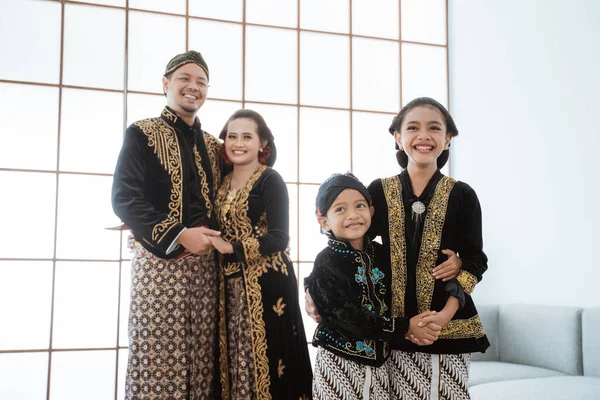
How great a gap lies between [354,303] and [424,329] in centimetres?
20

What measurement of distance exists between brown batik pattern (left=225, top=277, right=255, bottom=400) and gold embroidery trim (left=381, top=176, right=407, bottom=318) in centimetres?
53

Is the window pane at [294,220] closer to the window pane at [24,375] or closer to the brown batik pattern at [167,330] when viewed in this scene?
the window pane at [24,375]

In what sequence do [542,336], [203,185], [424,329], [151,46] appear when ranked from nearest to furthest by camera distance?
[424,329]
[203,185]
[542,336]
[151,46]

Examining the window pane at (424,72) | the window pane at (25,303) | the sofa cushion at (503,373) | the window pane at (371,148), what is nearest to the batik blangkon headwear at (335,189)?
the sofa cushion at (503,373)

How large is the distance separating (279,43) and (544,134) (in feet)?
6.38

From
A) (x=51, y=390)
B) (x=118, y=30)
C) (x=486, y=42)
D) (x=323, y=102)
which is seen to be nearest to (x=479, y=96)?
(x=486, y=42)

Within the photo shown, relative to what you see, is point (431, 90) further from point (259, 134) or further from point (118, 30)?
point (259, 134)

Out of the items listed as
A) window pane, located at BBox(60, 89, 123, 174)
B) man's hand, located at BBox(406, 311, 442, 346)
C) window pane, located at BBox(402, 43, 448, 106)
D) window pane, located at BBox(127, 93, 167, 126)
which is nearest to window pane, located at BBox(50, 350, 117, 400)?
window pane, located at BBox(60, 89, 123, 174)

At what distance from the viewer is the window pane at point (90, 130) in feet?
12.2

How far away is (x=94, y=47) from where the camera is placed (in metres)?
3.80

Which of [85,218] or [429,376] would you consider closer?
[429,376]

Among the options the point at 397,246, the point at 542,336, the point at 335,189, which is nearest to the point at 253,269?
the point at 335,189

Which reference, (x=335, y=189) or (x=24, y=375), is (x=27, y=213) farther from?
(x=335, y=189)

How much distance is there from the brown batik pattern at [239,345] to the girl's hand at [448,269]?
66 cm
